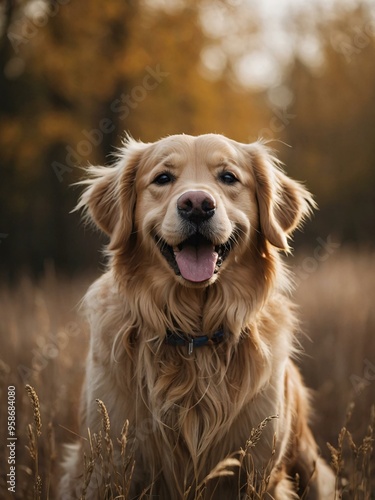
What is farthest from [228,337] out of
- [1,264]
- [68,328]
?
[1,264]

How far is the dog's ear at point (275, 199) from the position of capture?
10.3 ft

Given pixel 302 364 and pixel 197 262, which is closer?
pixel 197 262

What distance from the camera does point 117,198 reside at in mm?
3303

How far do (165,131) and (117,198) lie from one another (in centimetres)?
816

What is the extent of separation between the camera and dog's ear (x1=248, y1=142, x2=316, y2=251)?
314 centimetres

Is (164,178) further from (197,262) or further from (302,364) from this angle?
(302,364)
